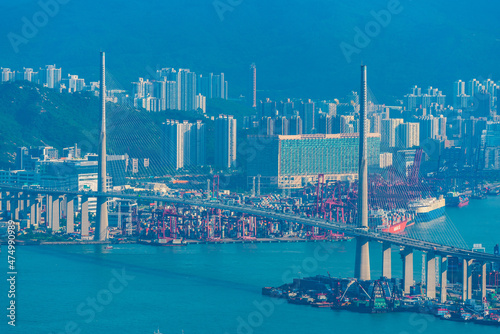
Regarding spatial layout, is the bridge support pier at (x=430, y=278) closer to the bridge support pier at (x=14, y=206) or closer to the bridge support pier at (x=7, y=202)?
the bridge support pier at (x=14, y=206)

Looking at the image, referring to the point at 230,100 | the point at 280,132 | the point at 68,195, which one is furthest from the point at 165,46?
the point at 68,195

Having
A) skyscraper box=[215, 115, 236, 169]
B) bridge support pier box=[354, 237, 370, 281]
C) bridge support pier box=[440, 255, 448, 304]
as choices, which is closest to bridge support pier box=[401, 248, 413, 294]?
bridge support pier box=[440, 255, 448, 304]

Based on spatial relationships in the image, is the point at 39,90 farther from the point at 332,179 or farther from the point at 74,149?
the point at 332,179

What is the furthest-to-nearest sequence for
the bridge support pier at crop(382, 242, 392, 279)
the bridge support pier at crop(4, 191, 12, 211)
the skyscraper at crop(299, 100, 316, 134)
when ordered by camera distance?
1. the skyscraper at crop(299, 100, 316, 134)
2. the bridge support pier at crop(4, 191, 12, 211)
3. the bridge support pier at crop(382, 242, 392, 279)

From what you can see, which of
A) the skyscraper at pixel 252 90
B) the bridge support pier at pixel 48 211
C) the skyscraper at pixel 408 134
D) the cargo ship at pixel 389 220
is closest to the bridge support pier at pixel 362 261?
the cargo ship at pixel 389 220

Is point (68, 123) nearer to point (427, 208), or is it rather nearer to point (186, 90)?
point (186, 90)

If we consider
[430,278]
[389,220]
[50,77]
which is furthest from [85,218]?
[50,77]

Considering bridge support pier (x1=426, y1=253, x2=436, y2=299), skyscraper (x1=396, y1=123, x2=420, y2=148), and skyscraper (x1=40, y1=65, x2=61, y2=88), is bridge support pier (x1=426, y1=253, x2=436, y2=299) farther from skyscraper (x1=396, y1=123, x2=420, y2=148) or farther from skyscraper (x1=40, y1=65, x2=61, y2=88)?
skyscraper (x1=40, y1=65, x2=61, y2=88)
